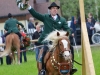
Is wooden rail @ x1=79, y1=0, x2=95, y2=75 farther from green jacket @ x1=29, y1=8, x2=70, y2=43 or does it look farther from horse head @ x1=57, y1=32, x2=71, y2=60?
green jacket @ x1=29, y1=8, x2=70, y2=43

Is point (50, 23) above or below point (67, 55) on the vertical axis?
above

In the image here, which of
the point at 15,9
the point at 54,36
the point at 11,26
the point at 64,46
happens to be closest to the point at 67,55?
the point at 64,46

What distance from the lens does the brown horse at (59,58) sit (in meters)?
13.0

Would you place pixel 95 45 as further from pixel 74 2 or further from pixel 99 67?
pixel 74 2

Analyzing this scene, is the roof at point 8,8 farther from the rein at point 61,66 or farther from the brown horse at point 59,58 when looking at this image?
the rein at point 61,66

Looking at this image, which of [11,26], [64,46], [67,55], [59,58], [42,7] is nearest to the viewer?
[67,55]

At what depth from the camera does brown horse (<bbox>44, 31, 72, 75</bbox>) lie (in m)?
13.0

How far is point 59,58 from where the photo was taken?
13.3 metres

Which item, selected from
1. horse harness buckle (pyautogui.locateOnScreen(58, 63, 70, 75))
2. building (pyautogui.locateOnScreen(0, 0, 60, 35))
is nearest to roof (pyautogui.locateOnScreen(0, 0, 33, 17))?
building (pyautogui.locateOnScreen(0, 0, 60, 35))

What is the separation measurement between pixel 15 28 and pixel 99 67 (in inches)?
236

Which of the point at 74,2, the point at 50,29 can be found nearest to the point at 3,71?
the point at 50,29

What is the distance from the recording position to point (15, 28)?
24844 mm

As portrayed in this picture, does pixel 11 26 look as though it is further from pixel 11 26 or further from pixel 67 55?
pixel 67 55

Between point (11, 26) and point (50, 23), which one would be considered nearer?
point (50, 23)
